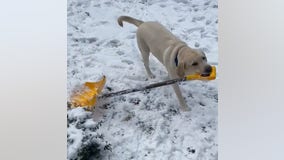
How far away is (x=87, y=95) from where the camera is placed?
84.7 inches

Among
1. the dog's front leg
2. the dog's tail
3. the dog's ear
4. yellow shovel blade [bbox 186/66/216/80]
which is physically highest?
the dog's tail

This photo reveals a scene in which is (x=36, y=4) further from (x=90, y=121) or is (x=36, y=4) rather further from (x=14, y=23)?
(x=90, y=121)

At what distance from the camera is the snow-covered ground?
2148 millimetres

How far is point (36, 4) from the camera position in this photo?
2162 millimetres

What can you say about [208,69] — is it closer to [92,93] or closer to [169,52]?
[169,52]

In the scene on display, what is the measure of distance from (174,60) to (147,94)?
8.6 inches

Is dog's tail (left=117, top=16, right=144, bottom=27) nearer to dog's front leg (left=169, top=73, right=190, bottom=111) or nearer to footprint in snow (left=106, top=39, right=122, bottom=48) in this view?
footprint in snow (left=106, top=39, right=122, bottom=48)

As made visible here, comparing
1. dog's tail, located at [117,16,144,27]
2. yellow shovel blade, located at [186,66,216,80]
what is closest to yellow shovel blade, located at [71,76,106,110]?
dog's tail, located at [117,16,144,27]

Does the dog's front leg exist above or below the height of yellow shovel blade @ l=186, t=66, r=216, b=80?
below

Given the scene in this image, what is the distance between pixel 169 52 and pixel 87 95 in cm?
46

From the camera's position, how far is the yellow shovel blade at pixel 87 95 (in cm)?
214

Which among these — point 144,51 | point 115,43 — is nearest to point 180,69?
point 144,51

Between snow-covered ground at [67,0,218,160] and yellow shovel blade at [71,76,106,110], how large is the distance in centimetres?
3

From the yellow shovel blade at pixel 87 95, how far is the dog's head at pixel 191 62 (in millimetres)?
419
